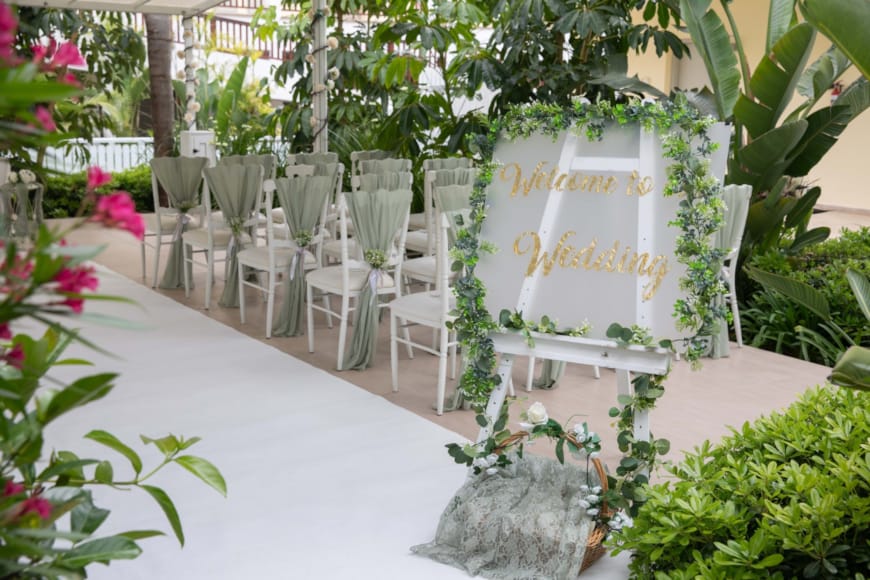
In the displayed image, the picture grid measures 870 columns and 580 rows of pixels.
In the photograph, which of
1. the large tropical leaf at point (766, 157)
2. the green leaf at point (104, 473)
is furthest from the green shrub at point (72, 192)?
the green leaf at point (104, 473)

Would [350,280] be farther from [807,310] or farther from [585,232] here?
[807,310]

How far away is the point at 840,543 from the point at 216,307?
488 cm

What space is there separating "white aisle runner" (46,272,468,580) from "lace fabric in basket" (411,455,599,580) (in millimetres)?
99

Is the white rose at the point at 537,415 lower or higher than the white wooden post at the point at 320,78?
lower

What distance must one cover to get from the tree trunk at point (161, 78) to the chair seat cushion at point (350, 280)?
561cm

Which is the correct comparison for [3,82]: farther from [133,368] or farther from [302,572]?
[133,368]

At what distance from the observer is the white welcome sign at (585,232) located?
298 cm

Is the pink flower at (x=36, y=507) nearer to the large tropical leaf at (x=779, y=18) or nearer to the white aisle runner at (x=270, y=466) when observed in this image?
the white aisle runner at (x=270, y=466)

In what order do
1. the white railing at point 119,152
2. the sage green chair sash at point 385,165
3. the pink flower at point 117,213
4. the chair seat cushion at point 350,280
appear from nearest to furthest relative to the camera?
1. the pink flower at point 117,213
2. the chair seat cushion at point 350,280
3. the sage green chair sash at point 385,165
4. the white railing at point 119,152

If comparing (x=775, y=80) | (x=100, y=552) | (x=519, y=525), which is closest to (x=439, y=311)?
(x=519, y=525)

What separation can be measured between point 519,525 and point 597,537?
0.24 meters

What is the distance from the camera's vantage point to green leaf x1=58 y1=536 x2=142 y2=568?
1.15 meters

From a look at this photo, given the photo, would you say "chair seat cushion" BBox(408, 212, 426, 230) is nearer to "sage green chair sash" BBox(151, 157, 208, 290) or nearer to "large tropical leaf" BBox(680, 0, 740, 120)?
"sage green chair sash" BBox(151, 157, 208, 290)

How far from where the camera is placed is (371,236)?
498cm
